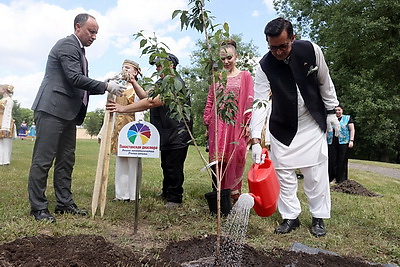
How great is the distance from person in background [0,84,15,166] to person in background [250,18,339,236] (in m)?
6.81

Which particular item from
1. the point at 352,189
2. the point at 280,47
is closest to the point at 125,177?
the point at 280,47

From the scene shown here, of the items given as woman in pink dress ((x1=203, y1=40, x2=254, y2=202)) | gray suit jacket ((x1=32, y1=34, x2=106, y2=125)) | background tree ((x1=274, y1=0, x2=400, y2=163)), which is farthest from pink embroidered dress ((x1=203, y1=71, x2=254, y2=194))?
background tree ((x1=274, y1=0, x2=400, y2=163))

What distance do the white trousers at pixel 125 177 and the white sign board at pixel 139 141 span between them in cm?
143

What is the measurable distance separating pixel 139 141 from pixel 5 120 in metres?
6.38

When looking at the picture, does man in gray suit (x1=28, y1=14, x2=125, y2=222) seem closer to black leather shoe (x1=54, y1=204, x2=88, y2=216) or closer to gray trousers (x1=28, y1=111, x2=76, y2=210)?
gray trousers (x1=28, y1=111, x2=76, y2=210)

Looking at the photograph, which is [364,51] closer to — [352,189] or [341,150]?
[341,150]

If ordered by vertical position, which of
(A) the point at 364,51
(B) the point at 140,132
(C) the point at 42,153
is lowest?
(C) the point at 42,153

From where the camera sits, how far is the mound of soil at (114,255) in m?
2.39

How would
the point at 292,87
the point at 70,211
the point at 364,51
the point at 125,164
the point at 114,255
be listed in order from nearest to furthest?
the point at 114,255 → the point at 292,87 → the point at 70,211 → the point at 125,164 → the point at 364,51

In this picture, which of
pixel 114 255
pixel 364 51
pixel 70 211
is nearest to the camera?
pixel 114 255

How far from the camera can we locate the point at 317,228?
3697 millimetres

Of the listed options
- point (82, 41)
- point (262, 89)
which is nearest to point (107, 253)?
point (262, 89)

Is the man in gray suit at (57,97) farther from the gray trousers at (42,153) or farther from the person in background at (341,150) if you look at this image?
the person in background at (341,150)

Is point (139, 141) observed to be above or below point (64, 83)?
below
